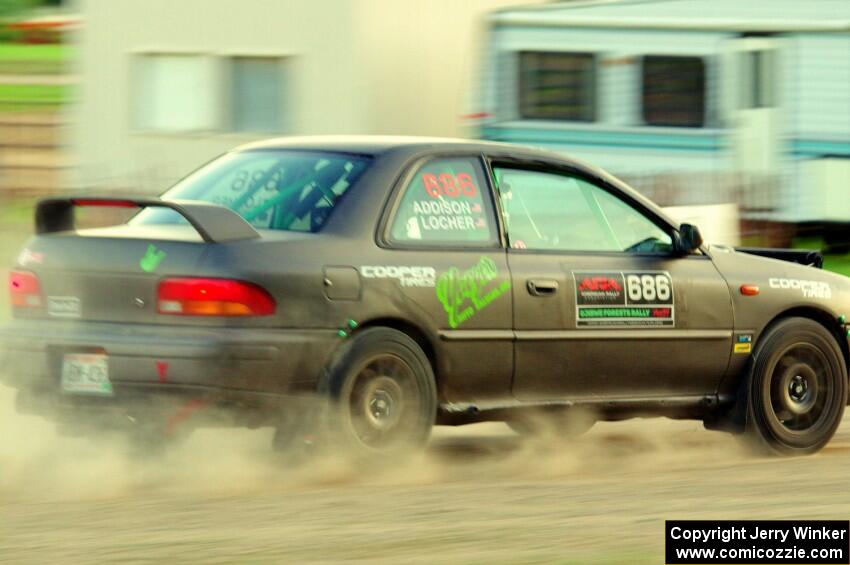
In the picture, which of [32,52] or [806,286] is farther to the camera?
[32,52]

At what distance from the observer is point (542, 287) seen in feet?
Result: 27.1

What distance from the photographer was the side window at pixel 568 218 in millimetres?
8398

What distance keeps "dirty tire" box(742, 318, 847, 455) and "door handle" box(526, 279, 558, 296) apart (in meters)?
1.27

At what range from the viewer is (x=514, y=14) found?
19641mm

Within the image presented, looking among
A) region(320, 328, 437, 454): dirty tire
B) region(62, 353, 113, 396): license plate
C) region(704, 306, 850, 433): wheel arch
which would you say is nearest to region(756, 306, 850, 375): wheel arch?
region(704, 306, 850, 433): wheel arch

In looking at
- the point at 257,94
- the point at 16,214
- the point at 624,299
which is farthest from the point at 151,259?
the point at 16,214

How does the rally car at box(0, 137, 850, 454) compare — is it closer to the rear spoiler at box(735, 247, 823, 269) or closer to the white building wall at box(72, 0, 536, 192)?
the rear spoiler at box(735, 247, 823, 269)

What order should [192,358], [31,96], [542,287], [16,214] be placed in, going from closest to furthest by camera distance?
[192,358]
[542,287]
[16,214]
[31,96]

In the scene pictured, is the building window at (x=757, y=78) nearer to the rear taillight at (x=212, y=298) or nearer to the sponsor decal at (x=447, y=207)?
the sponsor decal at (x=447, y=207)

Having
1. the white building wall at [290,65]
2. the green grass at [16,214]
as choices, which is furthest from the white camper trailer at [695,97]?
the green grass at [16,214]

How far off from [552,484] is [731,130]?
38.2ft

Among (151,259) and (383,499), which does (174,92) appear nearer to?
(151,259)

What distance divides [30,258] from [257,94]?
45.6 feet

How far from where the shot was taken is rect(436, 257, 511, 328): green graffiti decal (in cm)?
797
